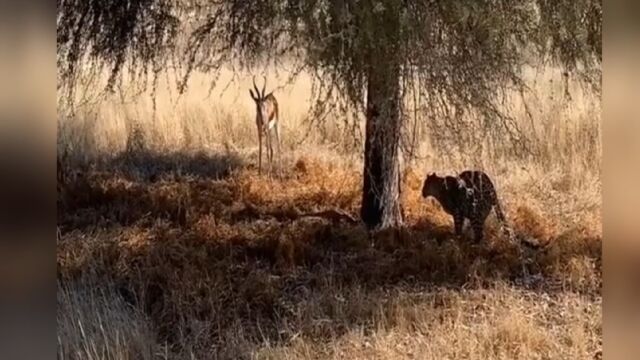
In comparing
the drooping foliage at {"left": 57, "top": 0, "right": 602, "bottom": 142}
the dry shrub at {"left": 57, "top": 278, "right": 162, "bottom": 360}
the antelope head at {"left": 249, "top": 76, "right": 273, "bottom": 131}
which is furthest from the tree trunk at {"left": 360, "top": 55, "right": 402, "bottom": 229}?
the dry shrub at {"left": 57, "top": 278, "right": 162, "bottom": 360}

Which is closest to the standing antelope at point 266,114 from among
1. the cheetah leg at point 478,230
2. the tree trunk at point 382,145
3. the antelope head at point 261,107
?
the antelope head at point 261,107

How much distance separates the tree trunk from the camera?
2150 mm

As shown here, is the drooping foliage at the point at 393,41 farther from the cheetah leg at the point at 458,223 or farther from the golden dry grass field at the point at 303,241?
the cheetah leg at the point at 458,223

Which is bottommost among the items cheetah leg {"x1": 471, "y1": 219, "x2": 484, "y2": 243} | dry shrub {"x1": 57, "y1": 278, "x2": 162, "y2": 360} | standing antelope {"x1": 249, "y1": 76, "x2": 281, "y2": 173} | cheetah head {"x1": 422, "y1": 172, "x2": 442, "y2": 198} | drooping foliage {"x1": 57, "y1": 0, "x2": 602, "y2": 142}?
dry shrub {"x1": 57, "y1": 278, "x2": 162, "y2": 360}

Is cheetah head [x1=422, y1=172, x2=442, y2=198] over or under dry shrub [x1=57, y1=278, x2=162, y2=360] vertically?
over

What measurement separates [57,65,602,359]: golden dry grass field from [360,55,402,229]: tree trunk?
0.03 m

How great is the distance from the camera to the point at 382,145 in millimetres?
2156

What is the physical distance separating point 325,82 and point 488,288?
2.04 ft

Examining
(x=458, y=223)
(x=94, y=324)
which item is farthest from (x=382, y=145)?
(x=94, y=324)

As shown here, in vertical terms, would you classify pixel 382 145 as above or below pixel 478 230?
above

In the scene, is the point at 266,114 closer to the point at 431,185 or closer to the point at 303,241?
→ the point at 303,241

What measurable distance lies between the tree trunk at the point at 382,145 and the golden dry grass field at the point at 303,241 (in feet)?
0.09

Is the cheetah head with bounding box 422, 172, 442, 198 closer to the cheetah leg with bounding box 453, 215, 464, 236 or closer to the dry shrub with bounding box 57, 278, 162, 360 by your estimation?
the cheetah leg with bounding box 453, 215, 464, 236

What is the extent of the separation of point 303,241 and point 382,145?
0.30m
